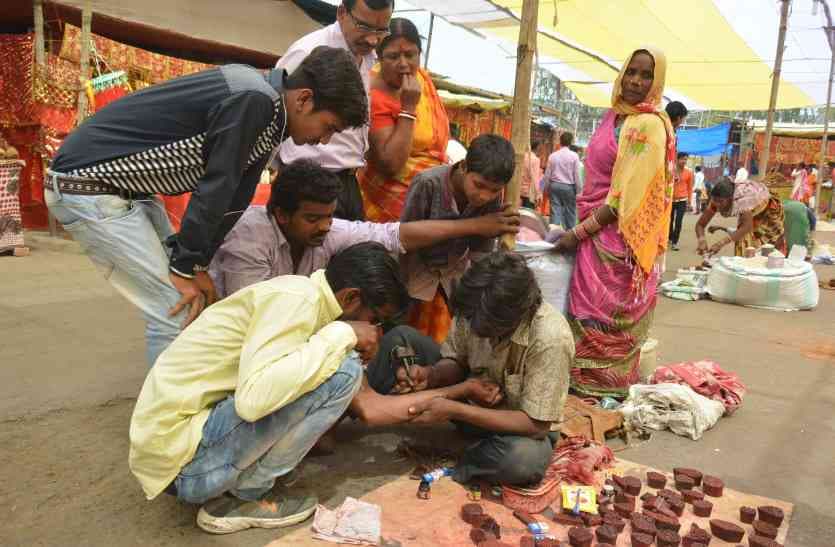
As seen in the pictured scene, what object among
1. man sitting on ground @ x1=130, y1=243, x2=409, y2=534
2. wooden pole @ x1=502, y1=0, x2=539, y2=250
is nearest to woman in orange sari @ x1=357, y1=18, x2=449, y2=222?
wooden pole @ x1=502, y1=0, x2=539, y2=250

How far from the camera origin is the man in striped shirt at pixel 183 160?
204cm

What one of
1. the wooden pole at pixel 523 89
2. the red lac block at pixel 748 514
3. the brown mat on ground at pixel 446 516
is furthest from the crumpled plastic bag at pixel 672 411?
the wooden pole at pixel 523 89

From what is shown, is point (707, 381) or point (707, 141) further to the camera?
point (707, 141)

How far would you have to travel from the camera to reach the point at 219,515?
2.11 metres

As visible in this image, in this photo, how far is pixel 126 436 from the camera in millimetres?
2777

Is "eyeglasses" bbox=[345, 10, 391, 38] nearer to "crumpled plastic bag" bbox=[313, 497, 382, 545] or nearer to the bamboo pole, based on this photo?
"crumpled plastic bag" bbox=[313, 497, 382, 545]

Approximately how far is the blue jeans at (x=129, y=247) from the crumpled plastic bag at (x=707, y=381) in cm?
263

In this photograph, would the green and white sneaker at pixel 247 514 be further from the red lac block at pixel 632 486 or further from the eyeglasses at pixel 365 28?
the eyeglasses at pixel 365 28

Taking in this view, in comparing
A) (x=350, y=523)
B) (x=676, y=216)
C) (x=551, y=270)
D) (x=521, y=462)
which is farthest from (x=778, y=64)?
(x=350, y=523)

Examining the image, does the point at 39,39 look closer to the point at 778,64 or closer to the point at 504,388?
the point at 504,388

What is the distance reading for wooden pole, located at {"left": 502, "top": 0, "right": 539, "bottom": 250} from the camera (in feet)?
9.39

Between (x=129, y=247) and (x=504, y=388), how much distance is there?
1.48 metres

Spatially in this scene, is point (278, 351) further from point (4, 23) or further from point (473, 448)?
point (4, 23)

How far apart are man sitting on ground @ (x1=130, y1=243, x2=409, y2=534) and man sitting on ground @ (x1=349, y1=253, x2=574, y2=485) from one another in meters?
0.30
